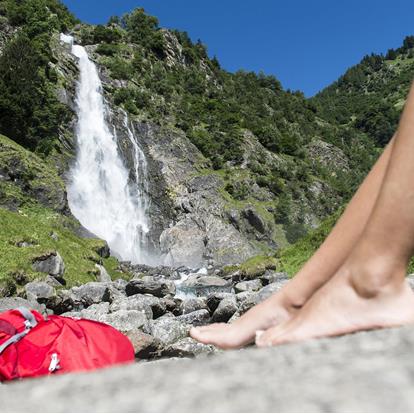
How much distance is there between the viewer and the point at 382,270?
1244 millimetres

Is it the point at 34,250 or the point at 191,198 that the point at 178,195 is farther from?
the point at 34,250

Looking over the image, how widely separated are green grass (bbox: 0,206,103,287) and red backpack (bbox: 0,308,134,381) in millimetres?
6209

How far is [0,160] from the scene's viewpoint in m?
21.4

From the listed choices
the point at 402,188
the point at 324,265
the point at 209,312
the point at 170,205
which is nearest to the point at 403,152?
the point at 402,188

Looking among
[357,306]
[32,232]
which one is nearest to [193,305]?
[32,232]

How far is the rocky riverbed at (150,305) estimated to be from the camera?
19.1 ft

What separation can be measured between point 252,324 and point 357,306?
25.6 inches

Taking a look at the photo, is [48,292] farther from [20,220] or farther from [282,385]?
[282,385]

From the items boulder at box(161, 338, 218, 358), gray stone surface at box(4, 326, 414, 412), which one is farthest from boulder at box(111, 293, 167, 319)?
gray stone surface at box(4, 326, 414, 412)

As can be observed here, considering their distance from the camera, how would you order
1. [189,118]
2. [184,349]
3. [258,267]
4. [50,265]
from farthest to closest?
[189,118], [258,267], [50,265], [184,349]

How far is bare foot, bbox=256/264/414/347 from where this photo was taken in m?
1.22

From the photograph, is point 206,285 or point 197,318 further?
point 206,285

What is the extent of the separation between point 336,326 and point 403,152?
0.50 m

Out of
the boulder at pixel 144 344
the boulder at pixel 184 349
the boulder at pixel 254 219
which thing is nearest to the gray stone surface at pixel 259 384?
the boulder at pixel 144 344
